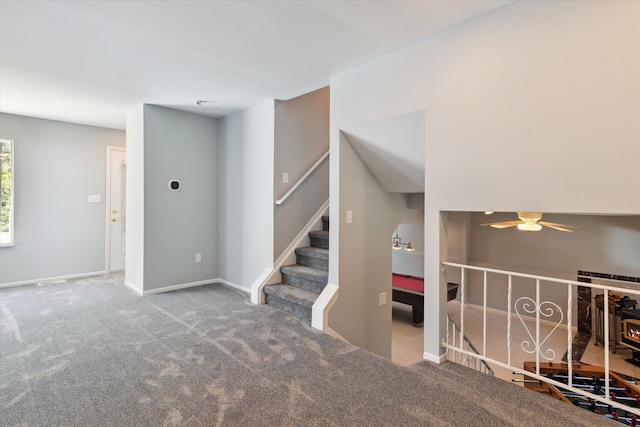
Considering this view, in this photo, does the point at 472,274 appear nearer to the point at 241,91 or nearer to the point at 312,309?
the point at 312,309

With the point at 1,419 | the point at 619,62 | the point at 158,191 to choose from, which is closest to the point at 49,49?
the point at 158,191

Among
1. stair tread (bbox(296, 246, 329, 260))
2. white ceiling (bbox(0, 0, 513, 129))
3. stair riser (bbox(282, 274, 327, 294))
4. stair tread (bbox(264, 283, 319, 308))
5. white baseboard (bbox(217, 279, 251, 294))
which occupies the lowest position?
white baseboard (bbox(217, 279, 251, 294))

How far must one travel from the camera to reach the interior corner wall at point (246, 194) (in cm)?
416

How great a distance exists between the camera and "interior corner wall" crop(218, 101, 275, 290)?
4.16m

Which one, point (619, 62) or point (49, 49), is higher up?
point (49, 49)

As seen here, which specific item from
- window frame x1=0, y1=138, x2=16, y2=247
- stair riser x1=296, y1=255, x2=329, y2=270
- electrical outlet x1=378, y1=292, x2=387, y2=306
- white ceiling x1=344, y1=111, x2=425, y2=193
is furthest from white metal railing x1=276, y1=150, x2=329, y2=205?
window frame x1=0, y1=138, x2=16, y2=247

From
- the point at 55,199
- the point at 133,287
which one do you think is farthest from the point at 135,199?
the point at 55,199

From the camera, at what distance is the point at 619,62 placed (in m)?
1.78

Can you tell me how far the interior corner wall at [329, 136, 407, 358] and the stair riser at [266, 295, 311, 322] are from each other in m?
0.30

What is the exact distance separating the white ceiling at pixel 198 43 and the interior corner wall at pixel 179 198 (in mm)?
654

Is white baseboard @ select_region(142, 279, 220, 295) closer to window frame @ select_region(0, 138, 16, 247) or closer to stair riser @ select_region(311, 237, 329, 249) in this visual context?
stair riser @ select_region(311, 237, 329, 249)

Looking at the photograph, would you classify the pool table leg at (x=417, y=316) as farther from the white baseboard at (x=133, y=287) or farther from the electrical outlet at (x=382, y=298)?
the white baseboard at (x=133, y=287)

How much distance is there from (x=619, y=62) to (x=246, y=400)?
2769 millimetres

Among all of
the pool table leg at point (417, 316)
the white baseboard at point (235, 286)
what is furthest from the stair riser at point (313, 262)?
the pool table leg at point (417, 316)
